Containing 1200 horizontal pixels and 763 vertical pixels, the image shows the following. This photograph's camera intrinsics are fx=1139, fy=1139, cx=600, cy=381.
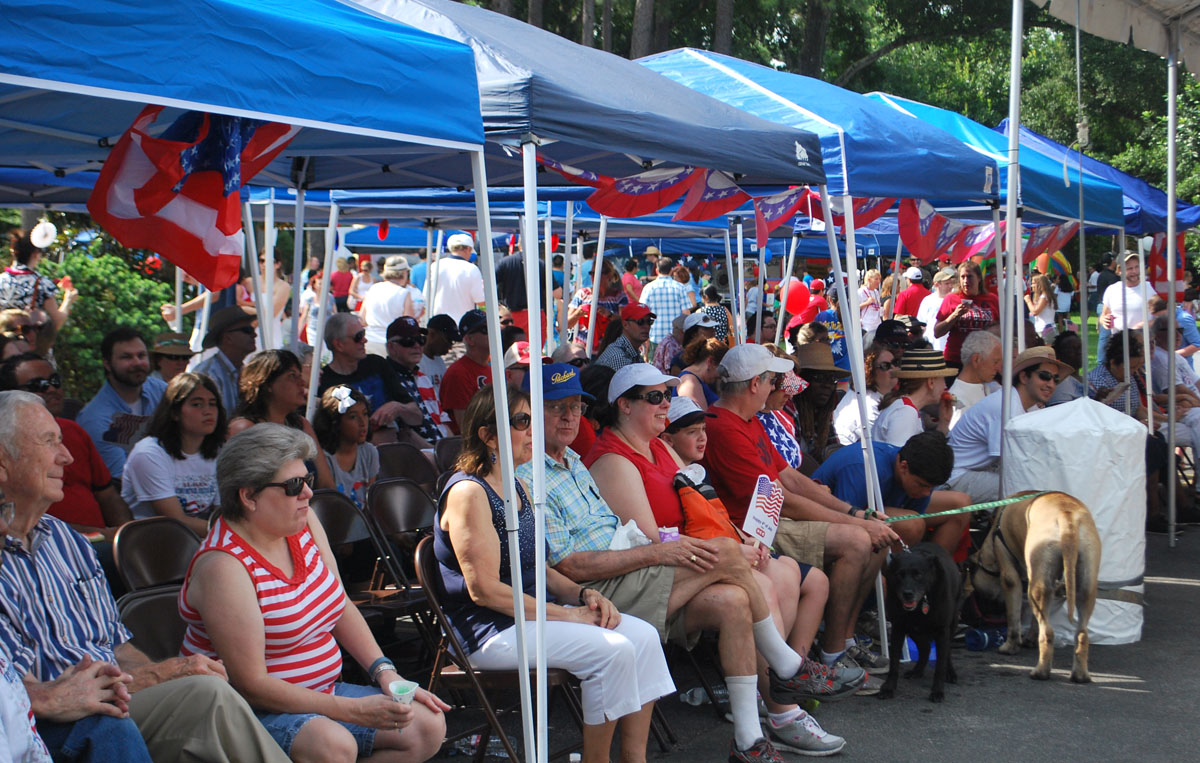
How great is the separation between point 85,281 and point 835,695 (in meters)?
7.19

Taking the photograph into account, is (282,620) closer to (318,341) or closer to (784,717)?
(784,717)

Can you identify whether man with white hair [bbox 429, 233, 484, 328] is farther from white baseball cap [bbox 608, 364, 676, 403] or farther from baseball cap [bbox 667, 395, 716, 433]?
white baseball cap [bbox 608, 364, 676, 403]

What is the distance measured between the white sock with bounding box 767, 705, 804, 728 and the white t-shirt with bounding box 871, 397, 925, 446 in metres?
2.20

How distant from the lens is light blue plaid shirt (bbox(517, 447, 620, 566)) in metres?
4.11

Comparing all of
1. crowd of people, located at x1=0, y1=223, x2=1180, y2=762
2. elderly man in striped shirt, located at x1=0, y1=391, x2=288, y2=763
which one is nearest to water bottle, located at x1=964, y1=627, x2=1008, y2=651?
crowd of people, located at x1=0, y1=223, x2=1180, y2=762

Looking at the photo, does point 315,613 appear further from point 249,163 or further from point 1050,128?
point 1050,128

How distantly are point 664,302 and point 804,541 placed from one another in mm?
8734

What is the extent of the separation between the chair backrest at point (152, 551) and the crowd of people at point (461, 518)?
11.6 inches

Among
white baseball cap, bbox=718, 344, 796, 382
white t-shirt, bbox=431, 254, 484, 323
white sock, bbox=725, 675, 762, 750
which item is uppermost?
white t-shirt, bbox=431, 254, 484, 323

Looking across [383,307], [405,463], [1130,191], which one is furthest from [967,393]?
[383,307]

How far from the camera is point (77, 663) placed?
2.82 metres

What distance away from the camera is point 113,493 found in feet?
14.9

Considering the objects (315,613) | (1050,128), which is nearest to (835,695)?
(315,613)

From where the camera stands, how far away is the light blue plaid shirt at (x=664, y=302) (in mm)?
13734
